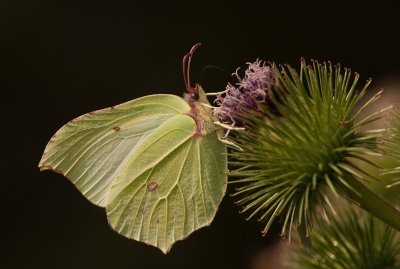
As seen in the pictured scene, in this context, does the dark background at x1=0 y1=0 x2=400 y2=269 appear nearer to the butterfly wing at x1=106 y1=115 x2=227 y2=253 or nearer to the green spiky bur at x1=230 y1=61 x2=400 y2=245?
the butterfly wing at x1=106 y1=115 x2=227 y2=253

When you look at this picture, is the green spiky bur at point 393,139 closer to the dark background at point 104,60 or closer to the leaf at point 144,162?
the leaf at point 144,162

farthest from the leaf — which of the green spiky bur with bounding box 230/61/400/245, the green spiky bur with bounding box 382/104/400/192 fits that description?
the green spiky bur with bounding box 382/104/400/192

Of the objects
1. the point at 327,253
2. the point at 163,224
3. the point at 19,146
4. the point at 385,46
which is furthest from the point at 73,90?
the point at 327,253

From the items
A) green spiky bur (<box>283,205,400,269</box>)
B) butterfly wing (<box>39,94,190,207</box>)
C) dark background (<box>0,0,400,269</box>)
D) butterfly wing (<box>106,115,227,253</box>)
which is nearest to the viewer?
green spiky bur (<box>283,205,400,269</box>)

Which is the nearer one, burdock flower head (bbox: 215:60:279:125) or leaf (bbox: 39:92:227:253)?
burdock flower head (bbox: 215:60:279:125)

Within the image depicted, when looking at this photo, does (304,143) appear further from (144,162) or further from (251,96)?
(144,162)

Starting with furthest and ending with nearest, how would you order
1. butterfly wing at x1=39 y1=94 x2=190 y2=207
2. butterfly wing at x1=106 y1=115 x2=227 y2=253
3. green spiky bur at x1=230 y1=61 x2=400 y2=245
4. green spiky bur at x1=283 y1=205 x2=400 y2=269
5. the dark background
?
1. the dark background
2. butterfly wing at x1=39 y1=94 x2=190 y2=207
3. butterfly wing at x1=106 y1=115 x2=227 y2=253
4. green spiky bur at x1=283 y1=205 x2=400 y2=269
5. green spiky bur at x1=230 y1=61 x2=400 y2=245

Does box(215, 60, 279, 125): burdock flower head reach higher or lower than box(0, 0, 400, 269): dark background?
higher
